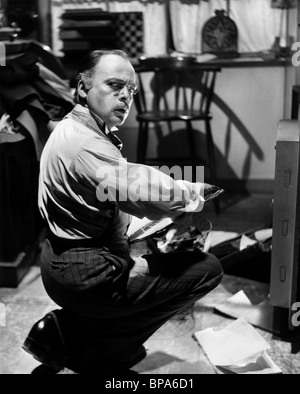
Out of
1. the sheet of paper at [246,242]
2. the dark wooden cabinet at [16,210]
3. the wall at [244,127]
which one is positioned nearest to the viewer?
the dark wooden cabinet at [16,210]

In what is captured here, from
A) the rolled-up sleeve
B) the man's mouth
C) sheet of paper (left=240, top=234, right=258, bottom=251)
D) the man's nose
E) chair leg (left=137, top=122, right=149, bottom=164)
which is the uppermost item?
the man's nose

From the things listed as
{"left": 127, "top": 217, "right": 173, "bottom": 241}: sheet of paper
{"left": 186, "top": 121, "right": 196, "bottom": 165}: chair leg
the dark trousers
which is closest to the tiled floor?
the dark trousers

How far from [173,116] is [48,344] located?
226cm

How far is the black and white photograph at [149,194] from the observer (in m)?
1.97

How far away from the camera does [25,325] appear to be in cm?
273

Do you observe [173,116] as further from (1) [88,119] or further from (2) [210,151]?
(1) [88,119]

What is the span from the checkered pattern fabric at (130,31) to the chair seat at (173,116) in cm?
70

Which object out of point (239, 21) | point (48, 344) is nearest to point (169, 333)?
point (48, 344)

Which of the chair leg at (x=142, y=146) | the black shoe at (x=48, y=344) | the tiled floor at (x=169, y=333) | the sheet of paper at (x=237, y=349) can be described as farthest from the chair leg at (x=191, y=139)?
the black shoe at (x=48, y=344)

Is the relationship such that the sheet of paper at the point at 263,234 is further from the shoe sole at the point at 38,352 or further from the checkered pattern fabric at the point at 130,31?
the checkered pattern fabric at the point at 130,31

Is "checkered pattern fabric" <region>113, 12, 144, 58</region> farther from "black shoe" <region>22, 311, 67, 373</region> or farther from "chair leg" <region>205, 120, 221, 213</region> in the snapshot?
"black shoe" <region>22, 311, 67, 373</region>

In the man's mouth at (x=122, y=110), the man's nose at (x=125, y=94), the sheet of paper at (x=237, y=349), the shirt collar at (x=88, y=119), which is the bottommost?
the sheet of paper at (x=237, y=349)

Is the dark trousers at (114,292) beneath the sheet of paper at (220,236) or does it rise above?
above

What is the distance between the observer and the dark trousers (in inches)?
79.3
